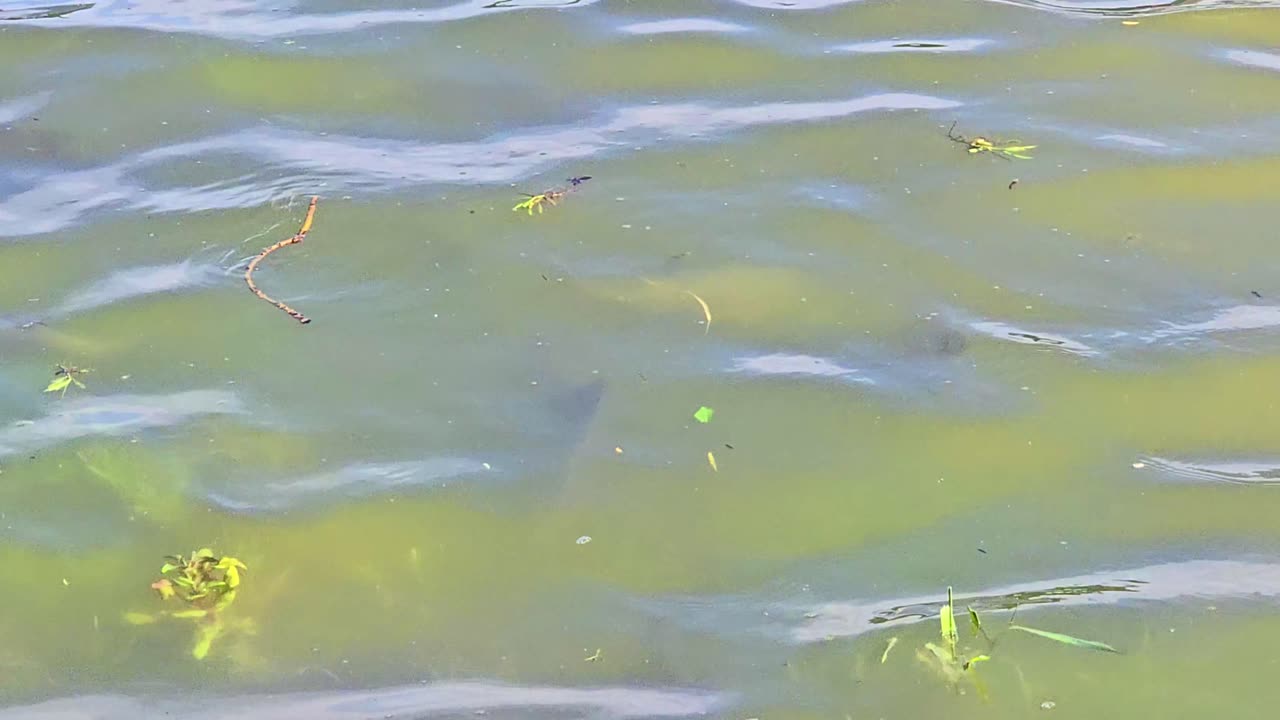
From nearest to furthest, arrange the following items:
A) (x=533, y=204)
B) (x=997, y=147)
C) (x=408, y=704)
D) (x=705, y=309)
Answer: (x=408, y=704) → (x=705, y=309) → (x=533, y=204) → (x=997, y=147)

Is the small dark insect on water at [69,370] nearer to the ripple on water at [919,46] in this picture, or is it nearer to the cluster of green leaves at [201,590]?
the cluster of green leaves at [201,590]

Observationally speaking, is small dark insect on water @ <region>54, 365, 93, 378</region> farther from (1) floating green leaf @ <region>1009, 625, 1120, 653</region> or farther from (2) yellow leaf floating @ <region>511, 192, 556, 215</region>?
(1) floating green leaf @ <region>1009, 625, 1120, 653</region>

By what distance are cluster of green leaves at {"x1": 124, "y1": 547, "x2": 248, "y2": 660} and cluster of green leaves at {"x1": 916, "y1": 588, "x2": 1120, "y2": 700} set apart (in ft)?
3.70

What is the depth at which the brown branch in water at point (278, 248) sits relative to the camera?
277 cm

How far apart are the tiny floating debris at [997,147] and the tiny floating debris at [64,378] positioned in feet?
7.47

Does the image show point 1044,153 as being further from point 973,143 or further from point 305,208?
point 305,208

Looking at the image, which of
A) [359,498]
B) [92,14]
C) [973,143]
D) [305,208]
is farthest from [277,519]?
[92,14]

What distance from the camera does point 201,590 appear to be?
6.94ft

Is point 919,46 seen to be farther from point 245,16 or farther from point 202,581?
point 202,581

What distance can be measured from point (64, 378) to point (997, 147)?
2.39 metres

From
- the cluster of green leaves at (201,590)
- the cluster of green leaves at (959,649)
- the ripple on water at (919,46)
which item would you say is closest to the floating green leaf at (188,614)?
the cluster of green leaves at (201,590)

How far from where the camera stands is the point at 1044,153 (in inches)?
130

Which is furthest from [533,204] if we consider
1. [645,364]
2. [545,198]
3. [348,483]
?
[348,483]

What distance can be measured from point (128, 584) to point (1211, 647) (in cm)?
186
